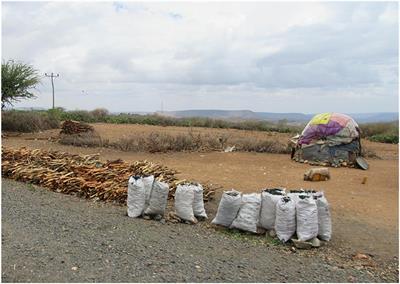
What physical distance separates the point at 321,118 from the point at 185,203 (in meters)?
7.42

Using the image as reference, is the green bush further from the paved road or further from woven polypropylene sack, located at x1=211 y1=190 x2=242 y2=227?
the paved road

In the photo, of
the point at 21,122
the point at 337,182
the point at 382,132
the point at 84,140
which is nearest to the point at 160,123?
the point at 21,122

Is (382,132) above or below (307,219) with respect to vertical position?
above

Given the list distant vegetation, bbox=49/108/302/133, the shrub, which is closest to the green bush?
distant vegetation, bbox=49/108/302/133

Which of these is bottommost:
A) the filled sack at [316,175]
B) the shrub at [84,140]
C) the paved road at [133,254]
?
the paved road at [133,254]

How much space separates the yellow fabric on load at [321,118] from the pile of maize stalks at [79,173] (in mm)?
5644

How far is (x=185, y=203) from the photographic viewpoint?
580 cm

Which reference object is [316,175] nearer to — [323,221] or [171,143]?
[323,221]

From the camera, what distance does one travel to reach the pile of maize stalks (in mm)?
6789

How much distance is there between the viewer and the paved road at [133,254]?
12.1 ft

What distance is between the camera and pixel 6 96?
17.9 meters

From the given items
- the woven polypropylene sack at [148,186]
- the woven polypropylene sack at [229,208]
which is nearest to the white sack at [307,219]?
the woven polypropylene sack at [229,208]

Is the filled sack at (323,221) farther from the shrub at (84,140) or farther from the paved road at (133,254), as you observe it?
the shrub at (84,140)

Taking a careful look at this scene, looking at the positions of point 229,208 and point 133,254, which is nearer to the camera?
point 133,254
